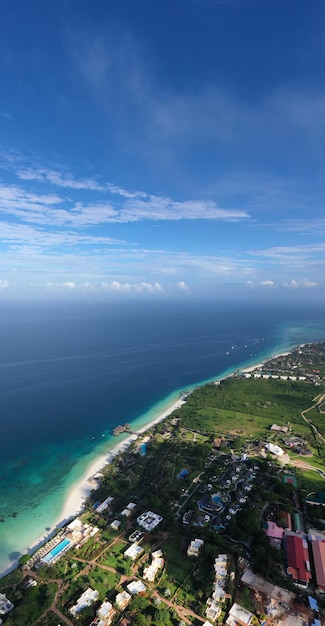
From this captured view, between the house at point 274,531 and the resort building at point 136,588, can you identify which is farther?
the house at point 274,531

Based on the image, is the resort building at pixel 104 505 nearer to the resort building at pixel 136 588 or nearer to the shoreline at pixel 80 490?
the shoreline at pixel 80 490

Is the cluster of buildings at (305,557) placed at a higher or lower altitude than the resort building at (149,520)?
higher

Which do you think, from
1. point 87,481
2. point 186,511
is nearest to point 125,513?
point 186,511

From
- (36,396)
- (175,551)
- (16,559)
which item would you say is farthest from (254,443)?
(36,396)

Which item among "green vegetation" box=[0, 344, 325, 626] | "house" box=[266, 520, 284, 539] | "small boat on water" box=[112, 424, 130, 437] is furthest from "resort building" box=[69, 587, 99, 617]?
"small boat on water" box=[112, 424, 130, 437]

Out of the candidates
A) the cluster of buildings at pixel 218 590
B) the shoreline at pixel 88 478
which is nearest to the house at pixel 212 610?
the cluster of buildings at pixel 218 590

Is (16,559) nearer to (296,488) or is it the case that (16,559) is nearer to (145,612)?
(145,612)
